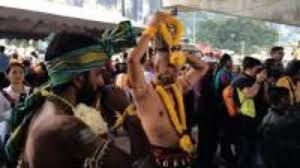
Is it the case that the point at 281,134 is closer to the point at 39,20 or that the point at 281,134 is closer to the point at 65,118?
the point at 65,118

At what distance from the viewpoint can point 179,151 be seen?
506 cm

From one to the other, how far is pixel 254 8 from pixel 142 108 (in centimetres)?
843

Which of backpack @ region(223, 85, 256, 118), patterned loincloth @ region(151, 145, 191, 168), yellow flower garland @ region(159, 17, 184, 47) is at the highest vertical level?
yellow flower garland @ region(159, 17, 184, 47)

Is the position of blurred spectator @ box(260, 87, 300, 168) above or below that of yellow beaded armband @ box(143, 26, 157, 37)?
below

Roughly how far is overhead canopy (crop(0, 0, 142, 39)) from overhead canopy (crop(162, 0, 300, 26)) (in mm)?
1720

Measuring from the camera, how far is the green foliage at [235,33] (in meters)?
62.8

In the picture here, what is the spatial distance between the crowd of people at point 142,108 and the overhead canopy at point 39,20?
49.3 inches

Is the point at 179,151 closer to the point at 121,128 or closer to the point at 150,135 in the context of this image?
the point at 150,135

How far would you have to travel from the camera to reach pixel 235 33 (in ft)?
214

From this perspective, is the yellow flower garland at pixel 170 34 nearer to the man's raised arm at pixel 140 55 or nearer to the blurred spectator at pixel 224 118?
the man's raised arm at pixel 140 55

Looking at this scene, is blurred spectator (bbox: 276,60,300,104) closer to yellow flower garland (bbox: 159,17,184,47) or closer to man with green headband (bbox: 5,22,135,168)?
yellow flower garland (bbox: 159,17,184,47)

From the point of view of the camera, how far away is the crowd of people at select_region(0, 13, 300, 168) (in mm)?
2504

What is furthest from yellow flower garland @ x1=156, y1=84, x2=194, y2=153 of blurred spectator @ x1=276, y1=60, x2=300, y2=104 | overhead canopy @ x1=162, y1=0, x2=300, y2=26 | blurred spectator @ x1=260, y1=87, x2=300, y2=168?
overhead canopy @ x1=162, y1=0, x2=300, y2=26

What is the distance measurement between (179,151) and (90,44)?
253 cm
